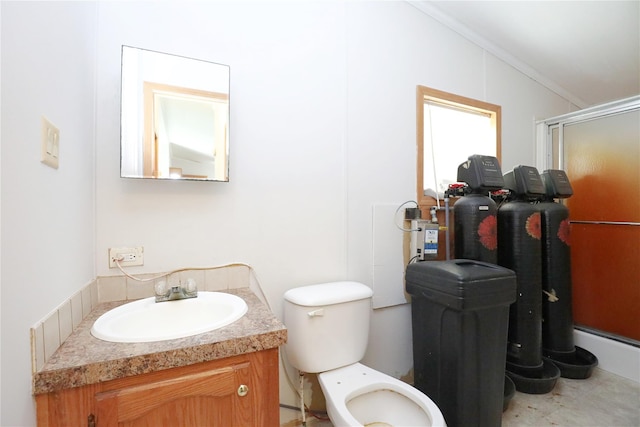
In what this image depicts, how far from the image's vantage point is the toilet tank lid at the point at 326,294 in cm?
134

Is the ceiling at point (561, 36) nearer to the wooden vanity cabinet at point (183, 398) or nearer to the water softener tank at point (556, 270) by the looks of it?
the water softener tank at point (556, 270)

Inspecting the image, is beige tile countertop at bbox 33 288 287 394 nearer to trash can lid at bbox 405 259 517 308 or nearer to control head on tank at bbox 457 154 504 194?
trash can lid at bbox 405 259 517 308

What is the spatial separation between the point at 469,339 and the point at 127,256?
5.18ft

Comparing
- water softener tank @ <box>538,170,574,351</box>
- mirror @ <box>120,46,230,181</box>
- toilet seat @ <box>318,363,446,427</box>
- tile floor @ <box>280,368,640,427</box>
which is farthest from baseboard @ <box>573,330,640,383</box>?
mirror @ <box>120,46,230,181</box>

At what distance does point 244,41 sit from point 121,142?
0.79 meters

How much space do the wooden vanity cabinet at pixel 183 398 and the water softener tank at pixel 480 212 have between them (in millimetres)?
1345

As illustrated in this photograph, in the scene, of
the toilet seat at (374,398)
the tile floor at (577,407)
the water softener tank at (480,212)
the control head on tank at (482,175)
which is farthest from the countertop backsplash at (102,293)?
the control head on tank at (482,175)

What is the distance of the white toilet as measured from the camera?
122 centimetres

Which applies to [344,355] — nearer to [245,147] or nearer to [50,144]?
[245,147]

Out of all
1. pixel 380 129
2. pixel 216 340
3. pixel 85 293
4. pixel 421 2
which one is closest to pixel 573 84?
pixel 421 2

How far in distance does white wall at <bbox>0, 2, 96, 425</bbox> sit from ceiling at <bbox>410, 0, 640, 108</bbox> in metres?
2.04

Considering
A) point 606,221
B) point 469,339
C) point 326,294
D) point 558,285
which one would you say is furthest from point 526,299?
point 326,294

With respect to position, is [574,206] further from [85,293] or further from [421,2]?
[85,293]

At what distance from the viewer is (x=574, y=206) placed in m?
2.38
